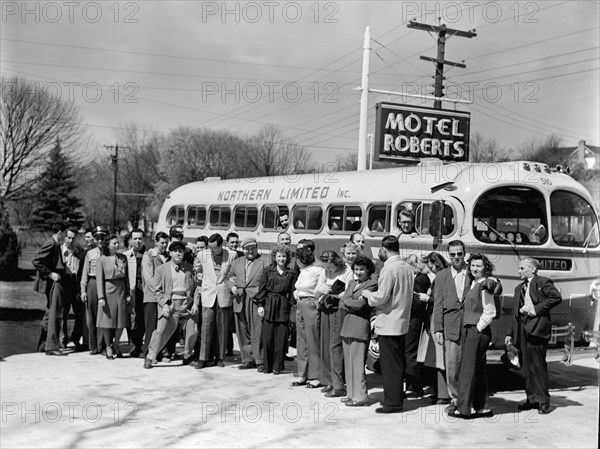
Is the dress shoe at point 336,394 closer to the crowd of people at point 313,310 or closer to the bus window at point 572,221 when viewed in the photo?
the crowd of people at point 313,310

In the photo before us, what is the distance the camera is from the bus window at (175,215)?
20688 millimetres

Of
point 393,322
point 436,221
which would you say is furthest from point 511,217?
point 393,322

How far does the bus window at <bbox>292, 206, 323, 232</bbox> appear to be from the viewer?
47.3 feet

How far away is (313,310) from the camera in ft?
29.5

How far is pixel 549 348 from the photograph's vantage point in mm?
8969

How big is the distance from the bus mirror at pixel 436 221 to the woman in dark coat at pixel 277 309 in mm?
2257

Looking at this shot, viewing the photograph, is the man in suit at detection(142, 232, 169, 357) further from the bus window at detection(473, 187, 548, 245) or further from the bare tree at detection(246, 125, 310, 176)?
the bare tree at detection(246, 125, 310, 176)

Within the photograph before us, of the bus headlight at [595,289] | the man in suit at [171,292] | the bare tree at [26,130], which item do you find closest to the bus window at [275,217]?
the man in suit at [171,292]

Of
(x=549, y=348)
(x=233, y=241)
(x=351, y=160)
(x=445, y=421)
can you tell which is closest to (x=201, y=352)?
(x=233, y=241)

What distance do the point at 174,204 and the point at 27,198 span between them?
2303 cm

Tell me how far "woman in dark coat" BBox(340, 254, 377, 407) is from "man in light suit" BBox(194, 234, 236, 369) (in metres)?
2.50

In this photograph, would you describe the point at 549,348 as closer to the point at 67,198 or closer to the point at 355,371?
the point at 355,371

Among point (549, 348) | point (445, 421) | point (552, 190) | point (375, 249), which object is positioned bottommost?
point (445, 421)

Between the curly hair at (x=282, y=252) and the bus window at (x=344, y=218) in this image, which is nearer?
the curly hair at (x=282, y=252)
